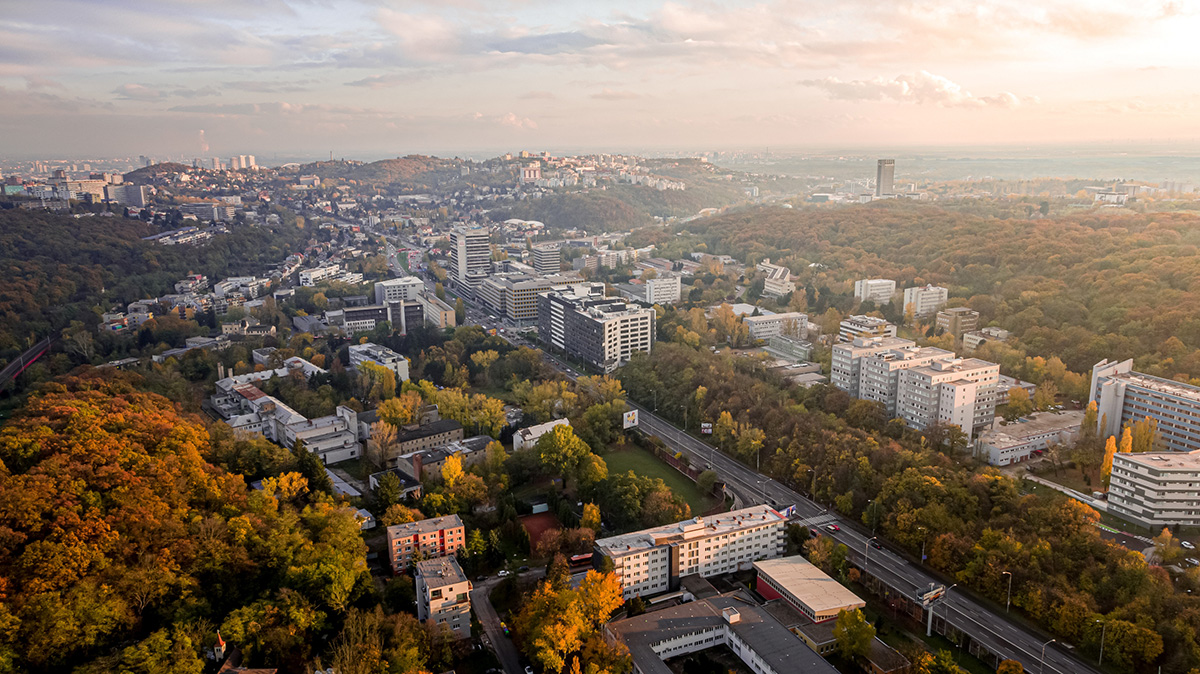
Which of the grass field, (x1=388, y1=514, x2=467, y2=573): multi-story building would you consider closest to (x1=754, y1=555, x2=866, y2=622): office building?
the grass field

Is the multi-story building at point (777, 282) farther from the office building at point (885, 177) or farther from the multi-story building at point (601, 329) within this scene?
the office building at point (885, 177)

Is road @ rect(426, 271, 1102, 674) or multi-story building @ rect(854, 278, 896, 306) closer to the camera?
road @ rect(426, 271, 1102, 674)

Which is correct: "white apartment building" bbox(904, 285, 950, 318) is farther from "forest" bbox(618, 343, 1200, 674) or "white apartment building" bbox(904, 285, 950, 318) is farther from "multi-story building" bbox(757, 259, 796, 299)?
"forest" bbox(618, 343, 1200, 674)

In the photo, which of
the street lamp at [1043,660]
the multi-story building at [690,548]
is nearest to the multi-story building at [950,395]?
the multi-story building at [690,548]

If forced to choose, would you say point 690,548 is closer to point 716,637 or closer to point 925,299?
point 716,637

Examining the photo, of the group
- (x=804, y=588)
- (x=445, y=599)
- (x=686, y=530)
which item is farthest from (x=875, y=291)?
(x=445, y=599)

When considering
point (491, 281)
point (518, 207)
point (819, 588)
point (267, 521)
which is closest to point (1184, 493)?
point (819, 588)

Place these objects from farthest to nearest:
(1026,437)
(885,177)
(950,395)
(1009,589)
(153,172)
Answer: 1. (885,177)
2. (153,172)
3. (950,395)
4. (1026,437)
5. (1009,589)
